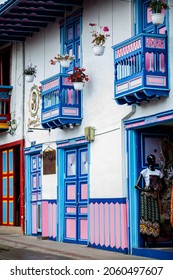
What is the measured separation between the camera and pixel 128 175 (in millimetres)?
15609

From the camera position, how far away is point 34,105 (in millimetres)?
20812

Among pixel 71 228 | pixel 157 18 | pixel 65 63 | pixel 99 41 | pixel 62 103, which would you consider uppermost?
pixel 99 41

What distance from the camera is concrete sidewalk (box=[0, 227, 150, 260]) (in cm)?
1495

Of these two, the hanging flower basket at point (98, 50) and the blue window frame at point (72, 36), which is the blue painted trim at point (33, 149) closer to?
the blue window frame at point (72, 36)

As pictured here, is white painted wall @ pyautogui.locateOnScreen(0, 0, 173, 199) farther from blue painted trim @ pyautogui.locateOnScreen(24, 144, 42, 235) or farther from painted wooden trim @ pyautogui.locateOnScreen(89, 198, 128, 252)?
blue painted trim @ pyautogui.locateOnScreen(24, 144, 42, 235)

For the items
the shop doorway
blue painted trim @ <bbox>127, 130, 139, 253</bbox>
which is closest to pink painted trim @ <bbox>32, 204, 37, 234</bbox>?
the shop doorway

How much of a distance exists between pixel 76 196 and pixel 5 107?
573 centimetres

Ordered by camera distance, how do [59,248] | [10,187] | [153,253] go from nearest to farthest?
[153,253]
[59,248]
[10,187]

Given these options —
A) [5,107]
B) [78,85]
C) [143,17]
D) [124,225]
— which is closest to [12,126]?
[5,107]

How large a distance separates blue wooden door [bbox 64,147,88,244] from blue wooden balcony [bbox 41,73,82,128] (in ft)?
2.81

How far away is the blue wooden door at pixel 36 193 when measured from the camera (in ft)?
67.2

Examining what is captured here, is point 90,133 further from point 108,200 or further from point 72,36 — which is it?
point 72,36

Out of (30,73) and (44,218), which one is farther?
(30,73)

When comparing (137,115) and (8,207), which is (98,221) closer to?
(137,115)
